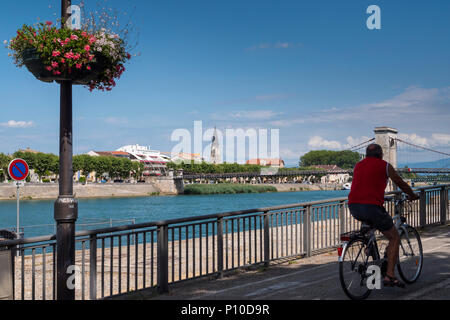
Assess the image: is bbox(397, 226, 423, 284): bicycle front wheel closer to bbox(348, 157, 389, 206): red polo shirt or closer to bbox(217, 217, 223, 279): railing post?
bbox(348, 157, 389, 206): red polo shirt

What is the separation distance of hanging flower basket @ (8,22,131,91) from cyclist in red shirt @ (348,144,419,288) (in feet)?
9.80

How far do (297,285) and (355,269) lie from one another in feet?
4.24

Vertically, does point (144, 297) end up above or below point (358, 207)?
below

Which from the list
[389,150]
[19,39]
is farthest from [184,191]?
[19,39]

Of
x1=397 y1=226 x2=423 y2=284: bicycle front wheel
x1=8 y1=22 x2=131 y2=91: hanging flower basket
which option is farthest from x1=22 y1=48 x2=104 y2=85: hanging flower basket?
x1=397 y1=226 x2=423 y2=284: bicycle front wheel

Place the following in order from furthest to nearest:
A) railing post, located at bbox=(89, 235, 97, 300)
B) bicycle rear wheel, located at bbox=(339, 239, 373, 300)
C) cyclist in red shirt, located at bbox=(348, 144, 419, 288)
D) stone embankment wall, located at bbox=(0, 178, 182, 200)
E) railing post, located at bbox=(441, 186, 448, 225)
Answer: stone embankment wall, located at bbox=(0, 178, 182, 200) < railing post, located at bbox=(441, 186, 448, 225) < railing post, located at bbox=(89, 235, 97, 300) < cyclist in red shirt, located at bbox=(348, 144, 419, 288) < bicycle rear wheel, located at bbox=(339, 239, 373, 300)

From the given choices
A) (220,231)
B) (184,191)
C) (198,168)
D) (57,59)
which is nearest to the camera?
(57,59)

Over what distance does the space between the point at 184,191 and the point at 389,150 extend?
92281mm

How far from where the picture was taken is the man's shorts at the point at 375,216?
5.40 m

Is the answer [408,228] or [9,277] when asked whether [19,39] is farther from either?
[408,228]

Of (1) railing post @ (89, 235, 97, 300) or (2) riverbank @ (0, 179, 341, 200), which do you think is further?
(2) riverbank @ (0, 179, 341, 200)

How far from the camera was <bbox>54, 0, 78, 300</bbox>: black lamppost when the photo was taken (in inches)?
187
